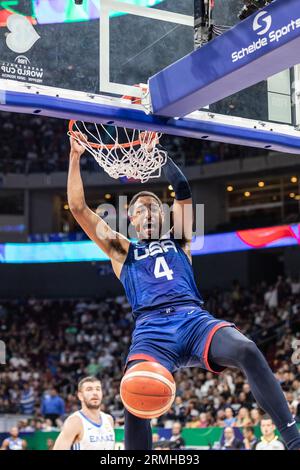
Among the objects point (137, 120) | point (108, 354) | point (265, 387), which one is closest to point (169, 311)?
point (265, 387)

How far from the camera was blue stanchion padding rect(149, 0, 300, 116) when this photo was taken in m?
4.28

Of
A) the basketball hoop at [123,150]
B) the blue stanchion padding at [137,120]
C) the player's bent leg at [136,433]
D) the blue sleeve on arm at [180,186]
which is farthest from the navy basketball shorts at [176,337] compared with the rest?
the blue stanchion padding at [137,120]

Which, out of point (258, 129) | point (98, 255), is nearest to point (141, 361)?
point (258, 129)

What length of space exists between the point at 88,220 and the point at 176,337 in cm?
96

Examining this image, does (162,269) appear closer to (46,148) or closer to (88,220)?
(88,220)

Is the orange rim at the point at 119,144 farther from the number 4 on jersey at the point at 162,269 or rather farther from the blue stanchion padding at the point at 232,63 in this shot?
the number 4 on jersey at the point at 162,269

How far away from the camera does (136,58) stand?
5.09 m

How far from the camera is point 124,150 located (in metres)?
5.36

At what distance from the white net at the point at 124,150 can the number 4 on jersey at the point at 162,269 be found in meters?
0.95

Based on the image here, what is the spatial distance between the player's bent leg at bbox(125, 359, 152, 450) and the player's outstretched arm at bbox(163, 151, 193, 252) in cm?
105

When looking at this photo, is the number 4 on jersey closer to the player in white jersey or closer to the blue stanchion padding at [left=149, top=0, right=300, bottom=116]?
the blue stanchion padding at [left=149, top=0, right=300, bottom=116]

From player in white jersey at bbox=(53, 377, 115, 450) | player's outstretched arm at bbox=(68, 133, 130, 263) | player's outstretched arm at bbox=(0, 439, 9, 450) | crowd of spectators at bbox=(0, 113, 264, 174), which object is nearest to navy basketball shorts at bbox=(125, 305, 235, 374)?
player's outstretched arm at bbox=(68, 133, 130, 263)

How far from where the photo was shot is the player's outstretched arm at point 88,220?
4.54 metres

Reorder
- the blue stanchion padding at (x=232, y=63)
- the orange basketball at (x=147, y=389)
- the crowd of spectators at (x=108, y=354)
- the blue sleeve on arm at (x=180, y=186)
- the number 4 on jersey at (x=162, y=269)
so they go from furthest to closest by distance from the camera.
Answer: the crowd of spectators at (x=108, y=354) < the blue sleeve on arm at (x=180, y=186) < the number 4 on jersey at (x=162, y=269) < the blue stanchion padding at (x=232, y=63) < the orange basketball at (x=147, y=389)
